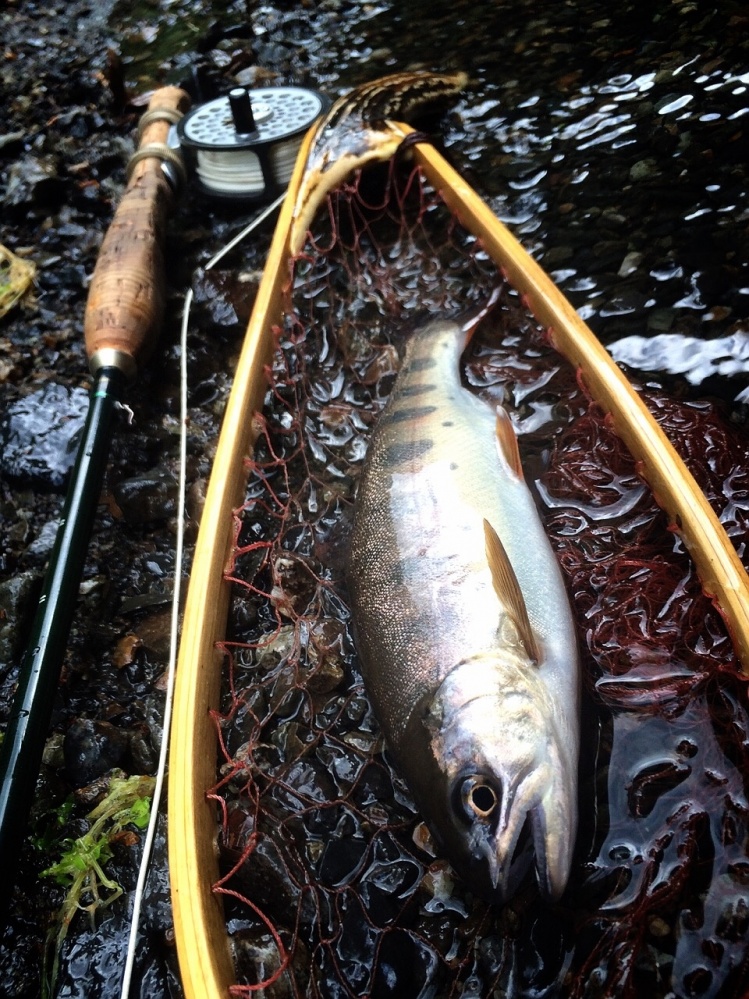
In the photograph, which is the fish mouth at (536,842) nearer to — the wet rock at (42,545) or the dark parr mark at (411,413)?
the dark parr mark at (411,413)

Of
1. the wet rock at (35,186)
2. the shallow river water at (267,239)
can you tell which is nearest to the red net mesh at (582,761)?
the shallow river water at (267,239)

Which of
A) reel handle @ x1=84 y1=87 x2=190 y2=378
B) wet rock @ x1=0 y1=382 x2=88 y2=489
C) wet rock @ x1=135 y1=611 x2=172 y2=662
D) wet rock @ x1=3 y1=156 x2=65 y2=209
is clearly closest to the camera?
wet rock @ x1=135 y1=611 x2=172 y2=662

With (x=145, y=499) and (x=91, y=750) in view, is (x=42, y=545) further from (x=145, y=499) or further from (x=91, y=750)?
(x=91, y=750)

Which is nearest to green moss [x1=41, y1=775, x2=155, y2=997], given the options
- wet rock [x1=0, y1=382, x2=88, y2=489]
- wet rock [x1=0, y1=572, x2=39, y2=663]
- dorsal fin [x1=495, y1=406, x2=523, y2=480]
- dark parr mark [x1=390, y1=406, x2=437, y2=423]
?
wet rock [x1=0, y1=572, x2=39, y2=663]

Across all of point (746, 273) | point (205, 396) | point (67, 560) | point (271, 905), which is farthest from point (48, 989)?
point (746, 273)

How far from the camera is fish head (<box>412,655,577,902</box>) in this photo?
73.7 inches

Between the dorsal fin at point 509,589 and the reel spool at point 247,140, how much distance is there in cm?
358

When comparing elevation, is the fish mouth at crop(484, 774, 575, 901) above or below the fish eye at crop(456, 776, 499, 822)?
below

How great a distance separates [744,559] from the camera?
2.63 metres

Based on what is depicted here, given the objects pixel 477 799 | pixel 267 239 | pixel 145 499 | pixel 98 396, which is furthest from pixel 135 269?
pixel 477 799

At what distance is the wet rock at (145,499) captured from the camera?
3.70 metres

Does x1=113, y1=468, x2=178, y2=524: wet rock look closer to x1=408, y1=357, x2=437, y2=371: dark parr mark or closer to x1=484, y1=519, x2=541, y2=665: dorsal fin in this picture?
x1=408, y1=357, x2=437, y2=371: dark parr mark

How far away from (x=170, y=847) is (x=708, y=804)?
1474 mm

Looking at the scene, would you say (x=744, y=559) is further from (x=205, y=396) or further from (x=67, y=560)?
(x=205, y=396)
